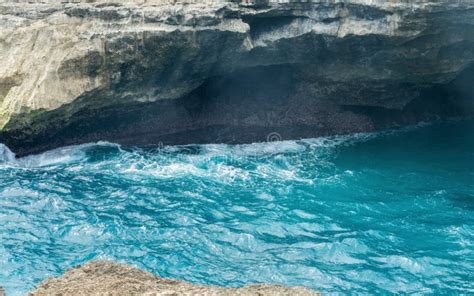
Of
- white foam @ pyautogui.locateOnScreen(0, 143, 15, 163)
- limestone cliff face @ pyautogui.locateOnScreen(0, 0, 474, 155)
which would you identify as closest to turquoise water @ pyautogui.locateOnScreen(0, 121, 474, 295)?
white foam @ pyautogui.locateOnScreen(0, 143, 15, 163)

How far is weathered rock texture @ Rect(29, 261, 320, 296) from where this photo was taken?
7.23 metres

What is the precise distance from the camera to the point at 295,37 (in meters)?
18.5

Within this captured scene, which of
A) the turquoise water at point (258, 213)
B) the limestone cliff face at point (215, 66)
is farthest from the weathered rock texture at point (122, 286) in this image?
the limestone cliff face at point (215, 66)

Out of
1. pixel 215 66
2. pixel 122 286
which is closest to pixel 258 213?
pixel 215 66

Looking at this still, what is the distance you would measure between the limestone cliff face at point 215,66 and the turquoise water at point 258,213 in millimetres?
1035

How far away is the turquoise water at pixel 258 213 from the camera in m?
12.3

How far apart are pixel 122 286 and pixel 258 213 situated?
776 cm

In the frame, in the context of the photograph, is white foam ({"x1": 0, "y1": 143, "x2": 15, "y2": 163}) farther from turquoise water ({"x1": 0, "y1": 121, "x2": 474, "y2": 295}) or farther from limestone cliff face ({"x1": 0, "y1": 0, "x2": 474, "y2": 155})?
turquoise water ({"x1": 0, "y1": 121, "x2": 474, "y2": 295})

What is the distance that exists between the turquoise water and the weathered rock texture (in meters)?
4.05

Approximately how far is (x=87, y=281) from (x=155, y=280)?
0.93 metres

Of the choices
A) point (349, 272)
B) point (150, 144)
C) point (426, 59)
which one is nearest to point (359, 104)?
point (426, 59)

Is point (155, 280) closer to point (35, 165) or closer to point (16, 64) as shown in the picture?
point (35, 165)

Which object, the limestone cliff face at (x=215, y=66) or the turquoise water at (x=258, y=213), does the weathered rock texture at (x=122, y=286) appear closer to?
the turquoise water at (x=258, y=213)

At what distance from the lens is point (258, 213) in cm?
1485
